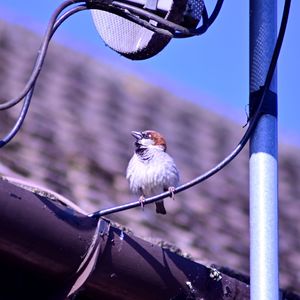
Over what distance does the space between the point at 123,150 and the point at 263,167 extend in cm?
315

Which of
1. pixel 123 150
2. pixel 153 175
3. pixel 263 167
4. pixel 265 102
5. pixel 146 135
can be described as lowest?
pixel 263 167

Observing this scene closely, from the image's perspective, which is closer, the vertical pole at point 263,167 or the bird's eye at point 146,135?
the vertical pole at point 263,167

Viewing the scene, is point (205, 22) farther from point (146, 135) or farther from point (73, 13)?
point (146, 135)

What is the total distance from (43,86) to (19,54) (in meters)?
0.53

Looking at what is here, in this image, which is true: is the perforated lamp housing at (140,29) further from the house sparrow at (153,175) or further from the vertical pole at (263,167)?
the house sparrow at (153,175)

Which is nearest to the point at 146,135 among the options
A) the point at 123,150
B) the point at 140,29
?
the point at 123,150

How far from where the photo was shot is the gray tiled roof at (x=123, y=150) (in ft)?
15.6

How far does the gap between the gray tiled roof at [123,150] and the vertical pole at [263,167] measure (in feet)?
4.17

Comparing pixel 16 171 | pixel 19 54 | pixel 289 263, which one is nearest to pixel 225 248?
pixel 289 263

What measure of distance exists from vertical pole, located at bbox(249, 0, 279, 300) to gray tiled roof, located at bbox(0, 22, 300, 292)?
50.1 inches

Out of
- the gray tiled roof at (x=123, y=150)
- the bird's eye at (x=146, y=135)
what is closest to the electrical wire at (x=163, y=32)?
the gray tiled roof at (x=123, y=150)

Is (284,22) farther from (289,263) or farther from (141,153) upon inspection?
(289,263)

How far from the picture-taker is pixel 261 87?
2869 mm

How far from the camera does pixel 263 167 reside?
2732mm
